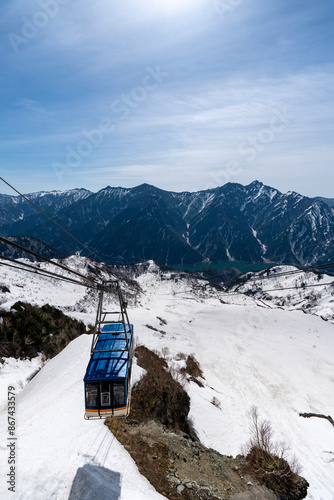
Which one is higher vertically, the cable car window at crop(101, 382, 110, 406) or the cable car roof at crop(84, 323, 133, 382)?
the cable car roof at crop(84, 323, 133, 382)

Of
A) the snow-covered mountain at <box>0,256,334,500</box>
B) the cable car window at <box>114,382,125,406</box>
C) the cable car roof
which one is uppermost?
the cable car roof

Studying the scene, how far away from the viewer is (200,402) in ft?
97.8

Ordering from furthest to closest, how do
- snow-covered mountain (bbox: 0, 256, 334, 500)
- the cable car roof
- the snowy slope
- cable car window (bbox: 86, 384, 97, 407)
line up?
the cable car roof, cable car window (bbox: 86, 384, 97, 407), snow-covered mountain (bbox: 0, 256, 334, 500), the snowy slope

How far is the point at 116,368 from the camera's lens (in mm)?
15203

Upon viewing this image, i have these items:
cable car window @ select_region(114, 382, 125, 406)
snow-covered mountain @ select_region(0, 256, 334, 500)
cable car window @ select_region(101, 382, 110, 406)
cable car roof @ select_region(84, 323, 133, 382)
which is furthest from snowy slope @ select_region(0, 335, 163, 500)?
cable car roof @ select_region(84, 323, 133, 382)

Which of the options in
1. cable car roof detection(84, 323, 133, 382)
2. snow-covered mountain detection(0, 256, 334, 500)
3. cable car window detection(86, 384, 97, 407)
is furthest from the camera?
cable car roof detection(84, 323, 133, 382)

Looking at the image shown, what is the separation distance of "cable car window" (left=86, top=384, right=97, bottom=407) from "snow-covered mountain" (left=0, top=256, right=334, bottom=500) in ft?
10.6

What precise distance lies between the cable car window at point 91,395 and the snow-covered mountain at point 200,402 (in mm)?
3235

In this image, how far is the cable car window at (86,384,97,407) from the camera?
14442 millimetres

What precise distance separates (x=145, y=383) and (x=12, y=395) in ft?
37.5

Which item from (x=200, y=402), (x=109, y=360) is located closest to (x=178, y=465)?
(x=109, y=360)

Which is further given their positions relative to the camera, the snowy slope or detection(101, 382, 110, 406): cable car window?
detection(101, 382, 110, 406): cable car window

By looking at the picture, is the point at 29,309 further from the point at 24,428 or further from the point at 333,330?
the point at 333,330

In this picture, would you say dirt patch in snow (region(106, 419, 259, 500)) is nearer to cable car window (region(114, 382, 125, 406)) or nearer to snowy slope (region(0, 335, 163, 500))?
snowy slope (region(0, 335, 163, 500))
